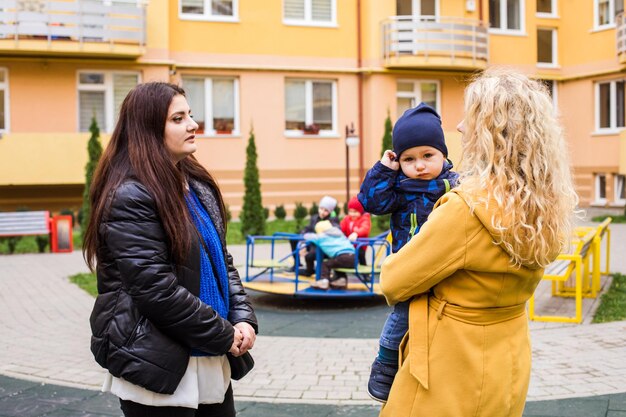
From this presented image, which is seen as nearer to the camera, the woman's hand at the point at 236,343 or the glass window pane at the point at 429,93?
the woman's hand at the point at 236,343

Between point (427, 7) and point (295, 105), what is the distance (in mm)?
5742

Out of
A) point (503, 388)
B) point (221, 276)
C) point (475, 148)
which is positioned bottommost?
point (503, 388)

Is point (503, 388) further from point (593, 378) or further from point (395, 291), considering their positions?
point (593, 378)

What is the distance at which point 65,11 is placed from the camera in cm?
2123

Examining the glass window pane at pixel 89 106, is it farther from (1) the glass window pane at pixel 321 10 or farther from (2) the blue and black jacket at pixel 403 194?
(2) the blue and black jacket at pixel 403 194

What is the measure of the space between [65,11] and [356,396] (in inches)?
723

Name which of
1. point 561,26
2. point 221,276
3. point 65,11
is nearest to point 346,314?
point 221,276

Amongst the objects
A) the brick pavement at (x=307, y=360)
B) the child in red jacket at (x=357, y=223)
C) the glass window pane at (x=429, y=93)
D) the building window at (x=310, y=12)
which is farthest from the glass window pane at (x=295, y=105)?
the brick pavement at (x=307, y=360)

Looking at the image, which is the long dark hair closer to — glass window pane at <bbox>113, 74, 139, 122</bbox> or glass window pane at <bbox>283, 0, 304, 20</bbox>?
glass window pane at <bbox>113, 74, 139, 122</bbox>

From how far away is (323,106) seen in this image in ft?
82.1

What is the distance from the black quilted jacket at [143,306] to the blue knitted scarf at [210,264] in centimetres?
13

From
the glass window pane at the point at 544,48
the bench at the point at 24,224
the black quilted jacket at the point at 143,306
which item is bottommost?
the bench at the point at 24,224

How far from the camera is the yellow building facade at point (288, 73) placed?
21656 mm

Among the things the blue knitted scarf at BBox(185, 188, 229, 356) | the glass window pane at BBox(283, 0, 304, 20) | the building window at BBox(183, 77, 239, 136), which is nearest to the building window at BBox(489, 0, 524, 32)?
the glass window pane at BBox(283, 0, 304, 20)
